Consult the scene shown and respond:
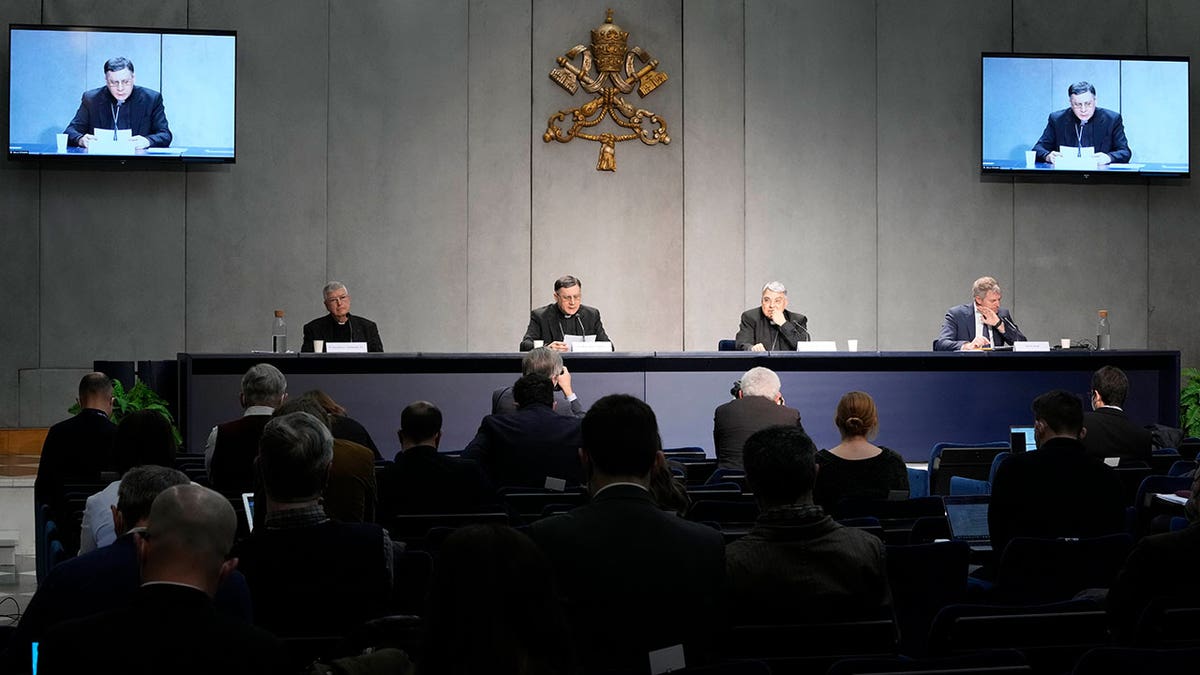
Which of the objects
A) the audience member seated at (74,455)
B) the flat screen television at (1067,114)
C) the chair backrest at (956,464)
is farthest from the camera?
the flat screen television at (1067,114)

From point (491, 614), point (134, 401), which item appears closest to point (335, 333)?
point (134, 401)

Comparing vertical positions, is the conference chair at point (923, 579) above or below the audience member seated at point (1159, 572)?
below

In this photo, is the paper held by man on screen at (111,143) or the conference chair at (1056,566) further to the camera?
the paper held by man on screen at (111,143)

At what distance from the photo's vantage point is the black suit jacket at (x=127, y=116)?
10.0 metres

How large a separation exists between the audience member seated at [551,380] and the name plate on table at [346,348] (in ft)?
5.37

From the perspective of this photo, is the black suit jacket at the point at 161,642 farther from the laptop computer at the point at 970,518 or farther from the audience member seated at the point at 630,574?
the laptop computer at the point at 970,518

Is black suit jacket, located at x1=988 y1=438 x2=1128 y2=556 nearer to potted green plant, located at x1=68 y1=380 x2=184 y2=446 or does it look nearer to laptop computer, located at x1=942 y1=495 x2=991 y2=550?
laptop computer, located at x1=942 y1=495 x2=991 y2=550

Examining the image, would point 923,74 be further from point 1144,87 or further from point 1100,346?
point 1100,346

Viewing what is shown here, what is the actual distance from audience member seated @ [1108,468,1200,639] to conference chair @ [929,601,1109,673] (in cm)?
20

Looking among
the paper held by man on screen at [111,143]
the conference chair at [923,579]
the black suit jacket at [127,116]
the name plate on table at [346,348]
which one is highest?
the black suit jacket at [127,116]

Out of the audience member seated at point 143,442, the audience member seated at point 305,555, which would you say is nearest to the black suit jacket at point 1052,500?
the audience member seated at point 305,555

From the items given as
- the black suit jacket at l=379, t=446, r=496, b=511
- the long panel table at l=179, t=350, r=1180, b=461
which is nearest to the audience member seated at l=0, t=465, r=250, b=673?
the black suit jacket at l=379, t=446, r=496, b=511

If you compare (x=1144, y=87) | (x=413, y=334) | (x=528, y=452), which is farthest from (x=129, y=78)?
(x=1144, y=87)

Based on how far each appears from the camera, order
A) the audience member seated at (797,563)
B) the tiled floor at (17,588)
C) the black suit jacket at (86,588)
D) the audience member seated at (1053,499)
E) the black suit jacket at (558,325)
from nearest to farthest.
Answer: the black suit jacket at (86,588), the audience member seated at (797,563), the audience member seated at (1053,499), the tiled floor at (17,588), the black suit jacket at (558,325)
